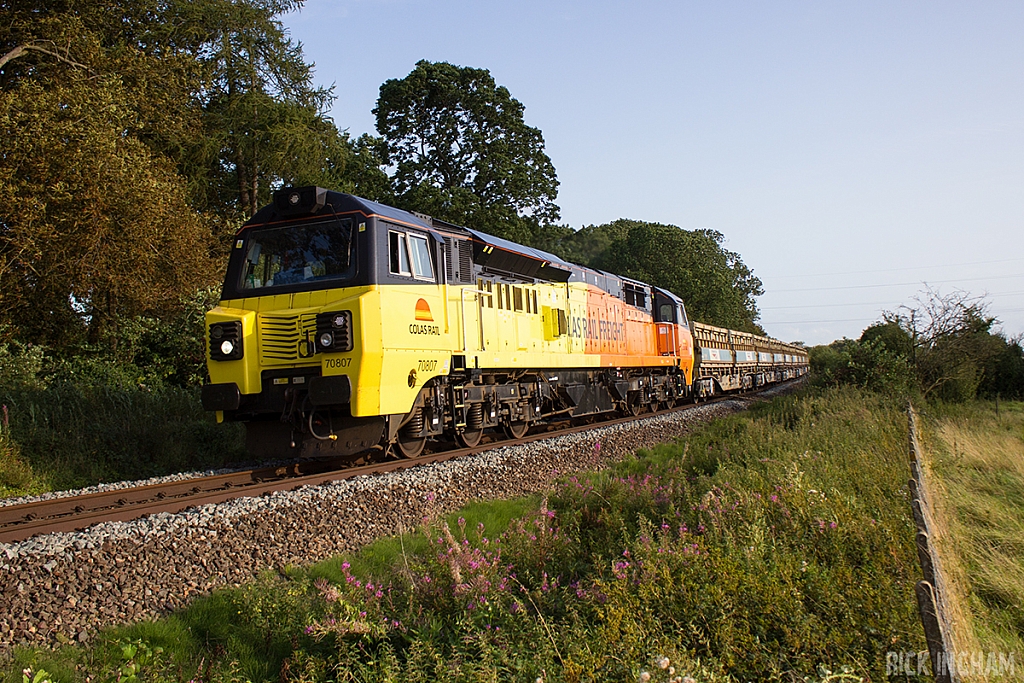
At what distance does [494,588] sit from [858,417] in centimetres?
1003

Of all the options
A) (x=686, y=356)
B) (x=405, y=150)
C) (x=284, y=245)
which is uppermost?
(x=405, y=150)

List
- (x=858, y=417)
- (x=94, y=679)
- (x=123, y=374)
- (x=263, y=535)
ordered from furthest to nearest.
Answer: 1. (x=123, y=374)
2. (x=858, y=417)
3. (x=263, y=535)
4. (x=94, y=679)

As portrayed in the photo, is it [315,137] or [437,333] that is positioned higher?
[315,137]

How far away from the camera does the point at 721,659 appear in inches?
140

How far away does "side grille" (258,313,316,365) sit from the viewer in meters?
8.34

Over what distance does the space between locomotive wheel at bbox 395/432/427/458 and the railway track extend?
247 millimetres

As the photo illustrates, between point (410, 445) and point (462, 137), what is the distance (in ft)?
77.4

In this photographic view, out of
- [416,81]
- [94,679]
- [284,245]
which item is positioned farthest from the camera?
[416,81]

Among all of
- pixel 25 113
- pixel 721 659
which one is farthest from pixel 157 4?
pixel 721 659

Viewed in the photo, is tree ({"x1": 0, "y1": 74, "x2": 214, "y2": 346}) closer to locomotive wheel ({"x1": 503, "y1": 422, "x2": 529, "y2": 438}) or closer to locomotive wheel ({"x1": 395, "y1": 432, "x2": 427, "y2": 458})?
locomotive wheel ({"x1": 395, "y1": 432, "x2": 427, "y2": 458})

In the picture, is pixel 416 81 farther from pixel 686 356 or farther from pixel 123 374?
pixel 123 374

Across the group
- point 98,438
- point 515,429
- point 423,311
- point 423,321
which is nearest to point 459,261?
point 423,311

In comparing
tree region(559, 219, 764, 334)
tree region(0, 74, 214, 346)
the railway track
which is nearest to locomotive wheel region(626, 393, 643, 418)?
the railway track

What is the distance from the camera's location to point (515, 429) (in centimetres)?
1215
